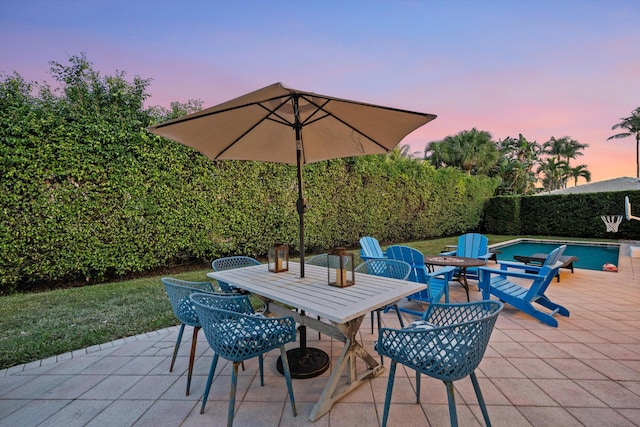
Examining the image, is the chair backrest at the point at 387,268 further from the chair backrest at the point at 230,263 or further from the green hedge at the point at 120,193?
the green hedge at the point at 120,193

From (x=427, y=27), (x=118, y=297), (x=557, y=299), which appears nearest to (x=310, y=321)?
(x=118, y=297)

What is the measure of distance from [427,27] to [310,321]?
6.70 m

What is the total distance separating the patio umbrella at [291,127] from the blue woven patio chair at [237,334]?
675 millimetres

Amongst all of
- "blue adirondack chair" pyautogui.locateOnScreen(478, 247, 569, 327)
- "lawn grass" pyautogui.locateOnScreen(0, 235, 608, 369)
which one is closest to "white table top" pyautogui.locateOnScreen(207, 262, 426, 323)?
"lawn grass" pyautogui.locateOnScreen(0, 235, 608, 369)

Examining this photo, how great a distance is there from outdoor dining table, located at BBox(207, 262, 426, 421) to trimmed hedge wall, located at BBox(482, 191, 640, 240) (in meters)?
14.2

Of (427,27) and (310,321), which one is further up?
(427,27)

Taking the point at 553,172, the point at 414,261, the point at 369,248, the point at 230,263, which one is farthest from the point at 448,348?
the point at 553,172

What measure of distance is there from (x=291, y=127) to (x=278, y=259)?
4.05ft

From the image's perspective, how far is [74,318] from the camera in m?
3.30

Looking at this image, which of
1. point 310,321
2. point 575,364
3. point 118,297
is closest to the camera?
point 310,321

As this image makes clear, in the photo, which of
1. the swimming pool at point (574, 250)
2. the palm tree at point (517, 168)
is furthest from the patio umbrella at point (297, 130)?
the palm tree at point (517, 168)

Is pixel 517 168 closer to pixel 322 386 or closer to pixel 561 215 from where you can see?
pixel 561 215

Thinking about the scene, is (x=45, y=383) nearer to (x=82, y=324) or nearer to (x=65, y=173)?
(x=82, y=324)

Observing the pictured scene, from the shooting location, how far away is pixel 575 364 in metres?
2.31
